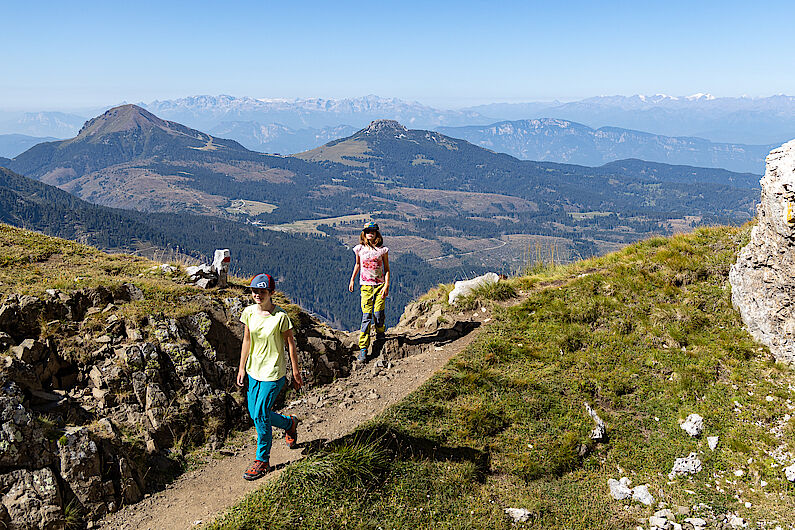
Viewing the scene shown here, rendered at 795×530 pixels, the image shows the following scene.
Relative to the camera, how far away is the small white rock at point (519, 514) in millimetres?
7293

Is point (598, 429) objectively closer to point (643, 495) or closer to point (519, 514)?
point (643, 495)

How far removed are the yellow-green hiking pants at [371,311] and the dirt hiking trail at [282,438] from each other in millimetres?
668

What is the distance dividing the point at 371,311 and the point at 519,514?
5.30 m

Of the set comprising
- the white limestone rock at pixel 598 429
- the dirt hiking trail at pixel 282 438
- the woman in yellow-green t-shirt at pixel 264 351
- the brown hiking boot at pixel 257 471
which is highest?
the woman in yellow-green t-shirt at pixel 264 351

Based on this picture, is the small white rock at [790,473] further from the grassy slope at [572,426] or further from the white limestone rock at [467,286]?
the white limestone rock at [467,286]

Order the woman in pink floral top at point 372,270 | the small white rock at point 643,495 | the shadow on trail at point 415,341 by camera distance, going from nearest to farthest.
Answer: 1. the small white rock at point 643,495
2. the woman in pink floral top at point 372,270
3. the shadow on trail at point 415,341

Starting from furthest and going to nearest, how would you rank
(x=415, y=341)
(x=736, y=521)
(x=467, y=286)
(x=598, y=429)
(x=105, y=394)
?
(x=467, y=286), (x=415, y=341), (x=598, y=429), (x=105, y=394), (x=736, y=521)

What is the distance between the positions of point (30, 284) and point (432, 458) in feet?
28.2

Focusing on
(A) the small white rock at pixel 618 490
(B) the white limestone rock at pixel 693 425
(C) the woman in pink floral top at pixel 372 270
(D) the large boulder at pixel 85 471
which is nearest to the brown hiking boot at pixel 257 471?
(D) the large boulder at pixel 85 471

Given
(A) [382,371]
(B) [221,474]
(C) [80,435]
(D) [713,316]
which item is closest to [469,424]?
(A) [382,371]

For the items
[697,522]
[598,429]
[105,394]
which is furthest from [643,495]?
[105,394]

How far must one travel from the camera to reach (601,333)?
11.9 m

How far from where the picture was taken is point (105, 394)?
8234 mm

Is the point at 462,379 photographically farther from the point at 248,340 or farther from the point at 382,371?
the point at 248,340
